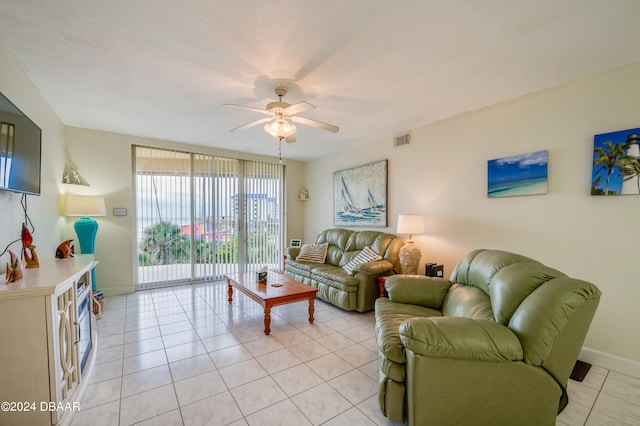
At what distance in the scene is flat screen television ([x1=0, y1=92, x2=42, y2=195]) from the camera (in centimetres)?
179

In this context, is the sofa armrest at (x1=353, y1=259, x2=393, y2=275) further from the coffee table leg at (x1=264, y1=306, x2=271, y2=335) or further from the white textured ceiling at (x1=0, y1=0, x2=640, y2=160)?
the white textured ceiling at (x1=0, y1=0, x2=640, y2=160)

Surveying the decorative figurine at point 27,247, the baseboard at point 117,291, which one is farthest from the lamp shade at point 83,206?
the decorative figurine at point 27,247

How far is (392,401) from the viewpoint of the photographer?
160 cm

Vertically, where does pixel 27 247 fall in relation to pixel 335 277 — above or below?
above

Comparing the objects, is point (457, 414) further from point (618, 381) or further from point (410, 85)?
point (410, 85)

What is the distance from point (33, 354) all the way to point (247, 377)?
4.37ft

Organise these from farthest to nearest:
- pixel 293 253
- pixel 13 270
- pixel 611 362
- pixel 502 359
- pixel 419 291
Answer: pixel 293 253 → pixel 419 291 → pixel 611 362 → pixel 13 270 → pixel 502 359

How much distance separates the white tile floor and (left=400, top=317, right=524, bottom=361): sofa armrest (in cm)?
72

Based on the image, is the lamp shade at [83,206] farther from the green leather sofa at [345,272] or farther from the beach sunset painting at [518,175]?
the beach sunset painting at [518,175]

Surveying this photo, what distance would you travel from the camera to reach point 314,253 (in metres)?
4.73

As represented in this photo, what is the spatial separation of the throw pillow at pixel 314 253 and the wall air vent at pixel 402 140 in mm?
2110

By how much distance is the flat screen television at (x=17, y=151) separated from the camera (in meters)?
1.79

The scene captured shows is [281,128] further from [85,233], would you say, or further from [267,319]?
[85,233]

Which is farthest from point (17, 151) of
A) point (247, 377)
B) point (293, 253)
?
point (293, 253)
